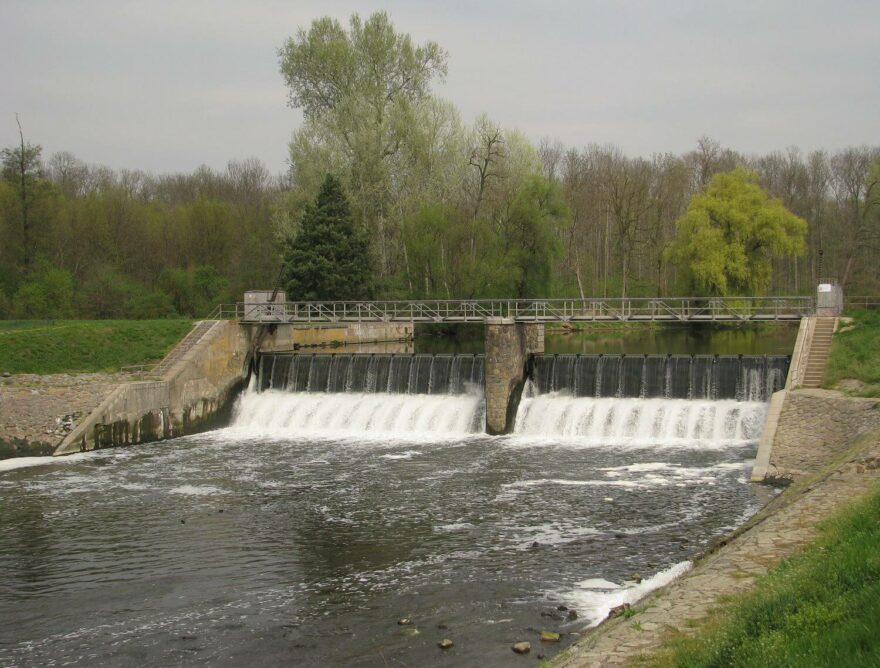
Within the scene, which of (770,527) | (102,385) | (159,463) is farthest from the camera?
(102,385)

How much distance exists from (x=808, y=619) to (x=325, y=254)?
4106cm

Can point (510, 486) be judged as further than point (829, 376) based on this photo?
No

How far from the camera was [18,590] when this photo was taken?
14281 mm

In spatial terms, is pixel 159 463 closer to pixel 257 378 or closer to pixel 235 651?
pixel 257 378

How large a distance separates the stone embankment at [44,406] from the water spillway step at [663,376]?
49.1 ft

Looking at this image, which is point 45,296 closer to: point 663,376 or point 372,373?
point 372,373

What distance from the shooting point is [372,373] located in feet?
107

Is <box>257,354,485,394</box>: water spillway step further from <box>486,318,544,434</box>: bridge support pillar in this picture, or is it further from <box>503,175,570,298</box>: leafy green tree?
<box>503,175,570,298</box>: leafy green tree

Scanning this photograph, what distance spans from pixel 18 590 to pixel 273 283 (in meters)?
40.3

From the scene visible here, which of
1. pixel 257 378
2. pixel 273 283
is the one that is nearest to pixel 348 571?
pixel 257 378

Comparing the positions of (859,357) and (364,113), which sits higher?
(364,113)

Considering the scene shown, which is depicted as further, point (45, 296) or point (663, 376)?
point (45, 296)

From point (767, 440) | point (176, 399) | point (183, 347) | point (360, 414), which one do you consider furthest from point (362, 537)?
point (183, 347)

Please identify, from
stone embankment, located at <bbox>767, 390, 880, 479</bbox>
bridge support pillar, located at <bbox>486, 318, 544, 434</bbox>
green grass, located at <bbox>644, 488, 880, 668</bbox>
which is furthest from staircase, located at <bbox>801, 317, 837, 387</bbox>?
green grass, located at <bbox>644, 488, 880, 668</bbox>
